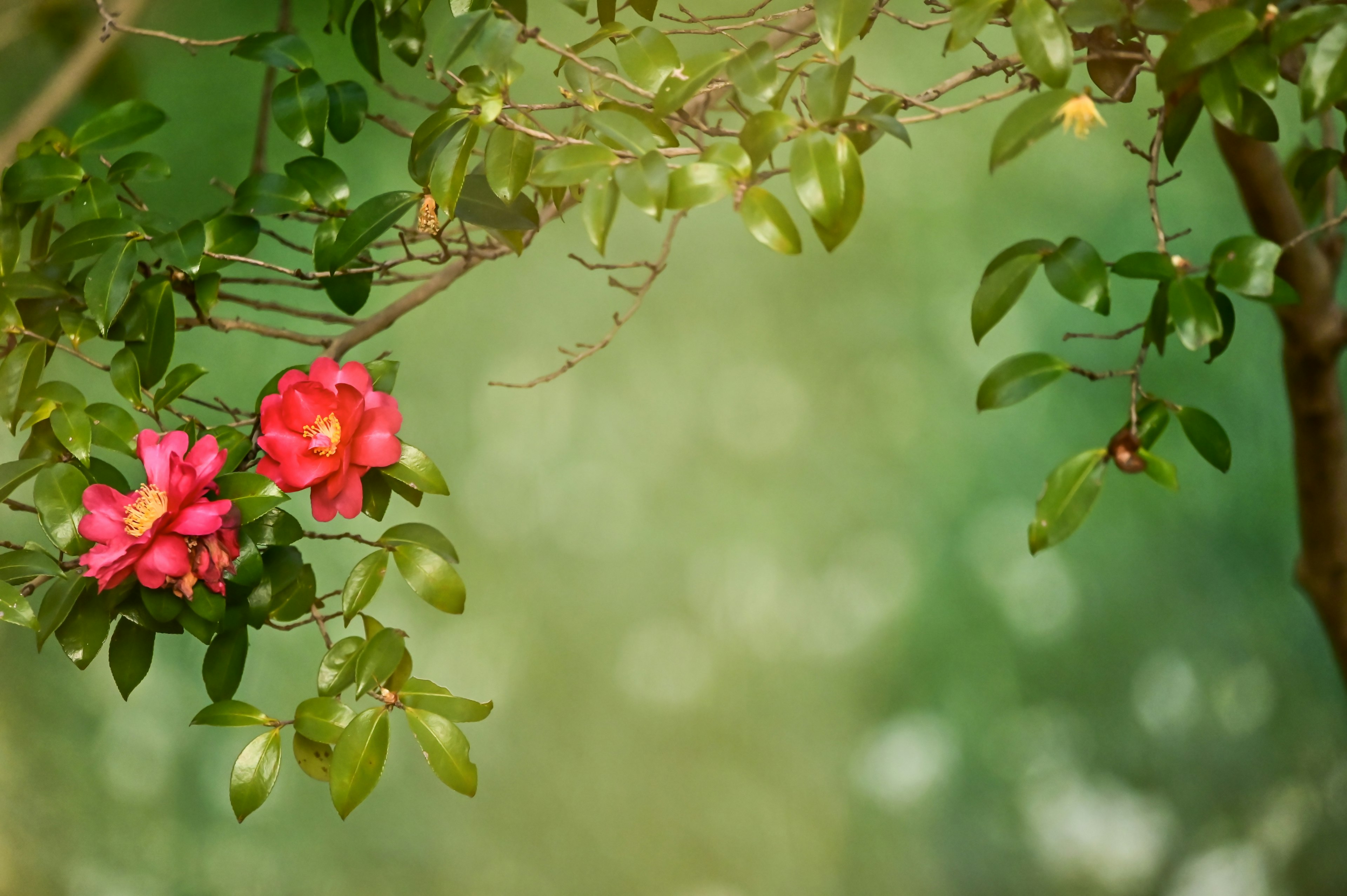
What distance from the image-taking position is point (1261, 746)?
160 centimetres

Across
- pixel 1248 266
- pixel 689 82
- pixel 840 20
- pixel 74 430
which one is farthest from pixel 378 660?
pixel 1248 266

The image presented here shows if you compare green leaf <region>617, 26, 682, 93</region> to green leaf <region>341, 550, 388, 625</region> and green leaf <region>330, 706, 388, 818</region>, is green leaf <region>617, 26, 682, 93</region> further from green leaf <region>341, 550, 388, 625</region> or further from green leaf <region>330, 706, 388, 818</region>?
green leaf <region>330, 706, 388, 818</region>

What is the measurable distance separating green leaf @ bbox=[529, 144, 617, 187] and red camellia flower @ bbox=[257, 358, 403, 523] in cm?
28

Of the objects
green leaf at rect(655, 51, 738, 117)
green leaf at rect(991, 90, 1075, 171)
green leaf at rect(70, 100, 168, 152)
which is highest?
green leaf at rect(991, 90, 1075, 171)

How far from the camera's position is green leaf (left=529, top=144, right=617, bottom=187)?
2.46 ft

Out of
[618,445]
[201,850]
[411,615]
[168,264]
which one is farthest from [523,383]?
[201,850]

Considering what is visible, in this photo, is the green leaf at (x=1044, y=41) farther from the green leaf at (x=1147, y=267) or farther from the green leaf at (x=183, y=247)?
the green leaf at (x=183, y=247)

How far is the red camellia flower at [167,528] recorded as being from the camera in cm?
83

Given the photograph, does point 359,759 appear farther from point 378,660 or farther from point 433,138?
point 433,138

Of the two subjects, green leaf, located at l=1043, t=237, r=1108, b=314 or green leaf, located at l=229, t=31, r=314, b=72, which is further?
green leaf, located at l=229, t=31, r=314, b=72

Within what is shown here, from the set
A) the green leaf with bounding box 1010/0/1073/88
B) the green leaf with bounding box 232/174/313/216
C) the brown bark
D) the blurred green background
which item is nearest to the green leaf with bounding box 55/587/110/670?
the green leaf with bounding box 232/174/313/216

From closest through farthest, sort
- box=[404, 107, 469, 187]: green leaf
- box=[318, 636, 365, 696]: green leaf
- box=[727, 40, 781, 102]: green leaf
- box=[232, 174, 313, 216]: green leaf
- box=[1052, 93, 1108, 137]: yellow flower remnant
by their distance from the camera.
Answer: box=[1052, 93, 1108, 137]: yellow flower remnant → box=[727, 40, 781, 102]: green leaf → box=[404, 107, 469, 187]: green leaf → box=[318, 636, 365, 696]: green leaf → box=[232, 174, 313, 216]: green leaf

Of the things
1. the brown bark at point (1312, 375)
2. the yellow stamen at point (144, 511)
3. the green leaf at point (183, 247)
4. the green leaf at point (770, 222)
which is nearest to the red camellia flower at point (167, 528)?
the yellow stamen at point (144, 511)

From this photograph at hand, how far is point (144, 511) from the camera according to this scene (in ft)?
2.74
